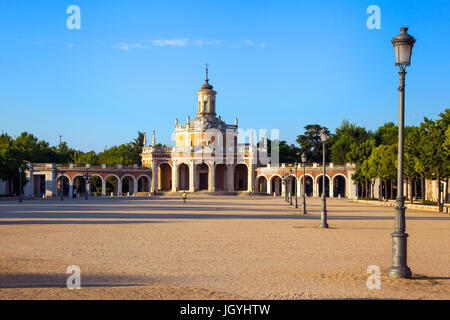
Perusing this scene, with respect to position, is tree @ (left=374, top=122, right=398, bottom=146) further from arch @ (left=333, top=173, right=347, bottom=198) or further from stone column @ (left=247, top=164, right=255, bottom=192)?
stone column @ (left=247, top=164, right=255, bottom=192)

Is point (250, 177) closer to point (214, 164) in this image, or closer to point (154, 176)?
point (214, 164)

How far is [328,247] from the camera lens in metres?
18.6

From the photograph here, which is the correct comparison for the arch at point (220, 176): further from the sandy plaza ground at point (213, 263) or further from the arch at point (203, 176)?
the sandy plaza ground at point (213, 263)

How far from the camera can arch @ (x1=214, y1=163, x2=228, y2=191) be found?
4188 inches

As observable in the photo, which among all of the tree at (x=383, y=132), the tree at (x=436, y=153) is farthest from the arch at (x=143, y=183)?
the tree at (x=436, y=153)

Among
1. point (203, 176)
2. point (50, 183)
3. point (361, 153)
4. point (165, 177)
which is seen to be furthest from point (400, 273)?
point (165, 177)

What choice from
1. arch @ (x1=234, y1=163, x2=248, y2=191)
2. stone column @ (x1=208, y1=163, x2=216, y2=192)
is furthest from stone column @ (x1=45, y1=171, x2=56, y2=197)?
arch @ (x1=234, y1=163, x2=248, y2=191)

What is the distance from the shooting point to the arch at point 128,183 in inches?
4087

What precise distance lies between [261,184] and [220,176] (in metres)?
8.23

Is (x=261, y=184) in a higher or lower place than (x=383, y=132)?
lower

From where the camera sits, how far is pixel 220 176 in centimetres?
10856

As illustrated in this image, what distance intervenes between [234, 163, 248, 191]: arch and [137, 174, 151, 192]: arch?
17.1 meters
